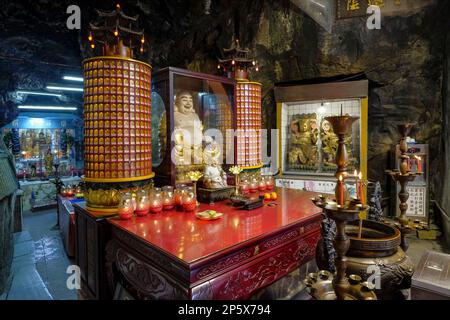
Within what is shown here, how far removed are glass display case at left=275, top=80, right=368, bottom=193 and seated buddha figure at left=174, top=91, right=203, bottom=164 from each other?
9.56 feet

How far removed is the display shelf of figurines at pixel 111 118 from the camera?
95.2 inches

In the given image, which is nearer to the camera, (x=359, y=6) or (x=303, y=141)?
(x=359, y=6)

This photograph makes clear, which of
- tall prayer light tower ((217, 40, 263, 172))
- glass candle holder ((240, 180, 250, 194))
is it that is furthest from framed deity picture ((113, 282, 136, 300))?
tall prayer light tower ((217, 40, 263, 172))

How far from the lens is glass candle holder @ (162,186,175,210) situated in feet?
8.36

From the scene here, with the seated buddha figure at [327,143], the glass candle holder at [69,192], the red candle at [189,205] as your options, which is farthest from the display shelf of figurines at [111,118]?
the seated buddha figure at [327,143]

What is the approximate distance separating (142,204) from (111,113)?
92cm

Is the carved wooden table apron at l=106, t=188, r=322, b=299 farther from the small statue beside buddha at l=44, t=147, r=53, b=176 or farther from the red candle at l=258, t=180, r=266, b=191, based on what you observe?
the small statue beside buddha at l=44, t=147, r=53, b=176

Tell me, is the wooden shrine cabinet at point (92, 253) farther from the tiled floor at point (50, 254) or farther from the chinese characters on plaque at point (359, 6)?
the chinese characters on plaque at point (359, 6)

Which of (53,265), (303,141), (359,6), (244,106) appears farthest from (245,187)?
(359,6)

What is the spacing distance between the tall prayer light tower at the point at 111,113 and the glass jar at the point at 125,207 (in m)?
0.21

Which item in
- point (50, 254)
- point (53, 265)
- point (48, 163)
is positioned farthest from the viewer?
point (48, 163)

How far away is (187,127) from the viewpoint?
3.53 m

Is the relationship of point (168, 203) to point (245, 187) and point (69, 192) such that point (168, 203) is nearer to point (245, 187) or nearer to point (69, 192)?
point (245, 187)
